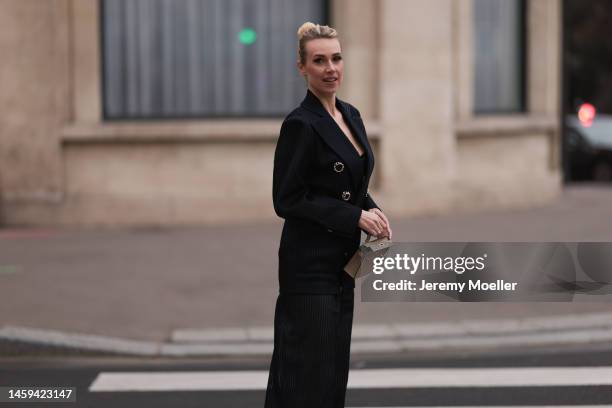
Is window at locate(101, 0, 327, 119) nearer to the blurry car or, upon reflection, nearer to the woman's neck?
the woman's neck

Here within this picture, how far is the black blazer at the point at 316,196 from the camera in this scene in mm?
4281

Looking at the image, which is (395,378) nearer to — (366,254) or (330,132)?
(366,254)

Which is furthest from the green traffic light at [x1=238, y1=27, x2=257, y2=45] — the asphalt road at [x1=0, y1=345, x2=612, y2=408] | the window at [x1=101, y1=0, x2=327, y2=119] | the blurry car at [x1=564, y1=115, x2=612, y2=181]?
the blurry car at [x1=564, y1=115, x2=612, y2=181]

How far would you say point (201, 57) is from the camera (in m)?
13.9

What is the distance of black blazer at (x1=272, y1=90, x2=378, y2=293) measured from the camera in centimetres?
428

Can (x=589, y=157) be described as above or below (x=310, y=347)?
below

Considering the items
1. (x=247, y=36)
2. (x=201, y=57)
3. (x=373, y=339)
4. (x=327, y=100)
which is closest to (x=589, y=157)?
(x=247, y=36)

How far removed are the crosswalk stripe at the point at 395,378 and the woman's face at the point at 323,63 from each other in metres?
2.90

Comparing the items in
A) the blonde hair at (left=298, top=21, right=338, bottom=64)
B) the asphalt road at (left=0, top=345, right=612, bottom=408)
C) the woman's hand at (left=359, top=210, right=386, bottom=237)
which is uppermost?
the blonde hair at (left=298, top=21, right=338, bottom=64)

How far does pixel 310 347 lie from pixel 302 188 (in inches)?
23.6

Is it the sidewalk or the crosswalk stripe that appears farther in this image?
the sidewalk

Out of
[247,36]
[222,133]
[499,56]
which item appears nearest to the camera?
[222,133]

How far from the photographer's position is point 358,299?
362 inches

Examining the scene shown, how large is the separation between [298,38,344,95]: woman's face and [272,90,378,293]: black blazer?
8 cm
